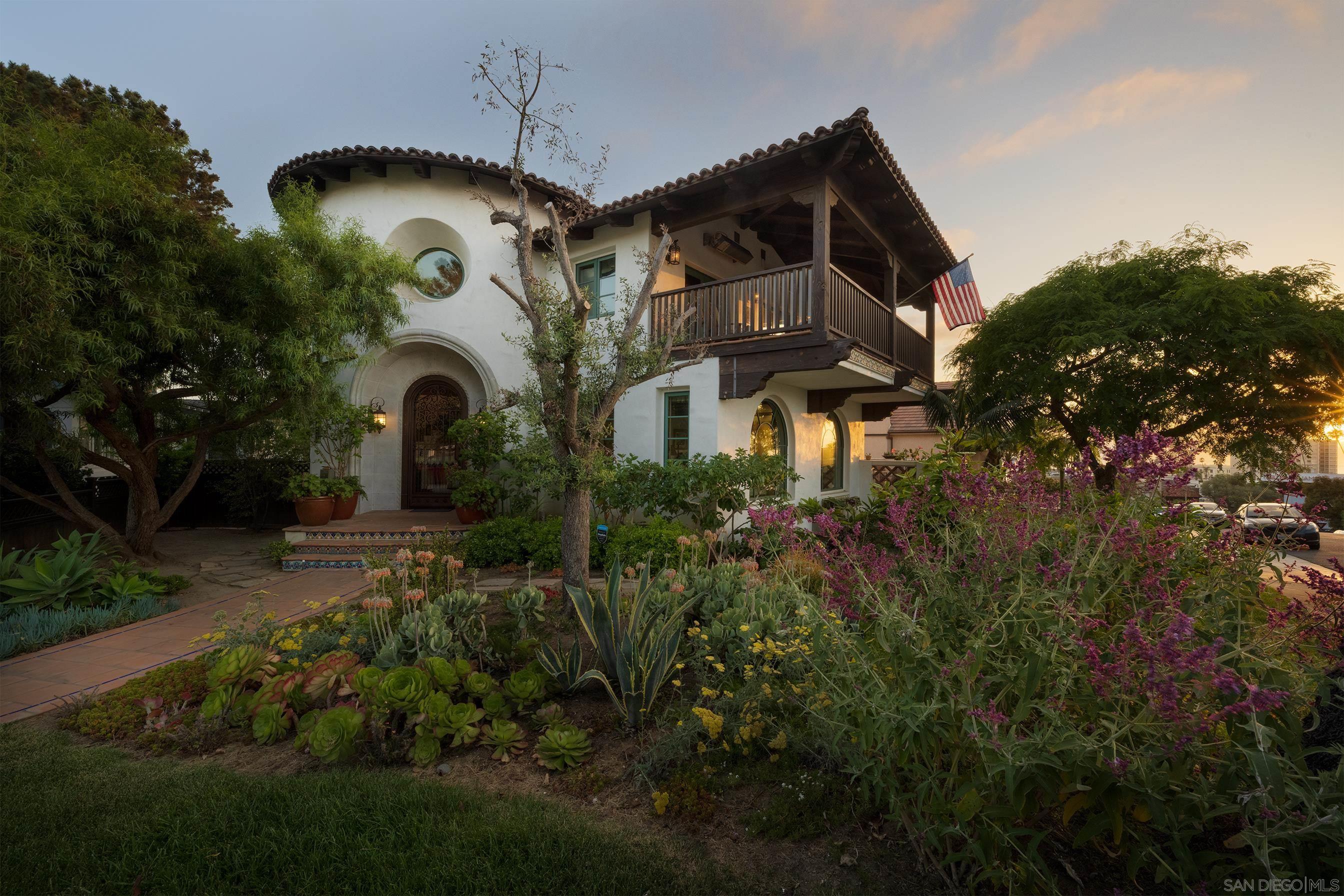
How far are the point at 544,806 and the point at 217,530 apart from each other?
13.0 metres

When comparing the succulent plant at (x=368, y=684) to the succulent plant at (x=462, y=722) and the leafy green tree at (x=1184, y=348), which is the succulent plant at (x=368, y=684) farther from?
the leafy green tree at (x=1184, y=348)

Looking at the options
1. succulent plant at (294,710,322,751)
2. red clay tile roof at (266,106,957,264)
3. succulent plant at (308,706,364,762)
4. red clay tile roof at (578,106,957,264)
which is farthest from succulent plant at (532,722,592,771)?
red clay tile roof at (578,106,957,264)

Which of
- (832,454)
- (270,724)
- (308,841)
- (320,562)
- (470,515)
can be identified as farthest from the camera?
(832,454)

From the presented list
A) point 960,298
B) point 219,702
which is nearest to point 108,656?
point 219,702

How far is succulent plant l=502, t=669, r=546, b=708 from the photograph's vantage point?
10.1 feet

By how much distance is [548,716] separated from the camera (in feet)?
9.79

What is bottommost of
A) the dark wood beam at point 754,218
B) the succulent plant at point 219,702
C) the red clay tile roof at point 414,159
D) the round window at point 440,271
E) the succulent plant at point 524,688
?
the succulent plant at point 219,702

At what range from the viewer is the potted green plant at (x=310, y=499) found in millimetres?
8969

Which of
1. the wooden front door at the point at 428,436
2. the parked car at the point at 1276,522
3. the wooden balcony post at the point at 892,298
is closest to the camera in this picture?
the parked car at the point at 1276,522

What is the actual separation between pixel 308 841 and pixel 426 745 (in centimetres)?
62

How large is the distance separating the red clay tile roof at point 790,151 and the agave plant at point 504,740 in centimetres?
755

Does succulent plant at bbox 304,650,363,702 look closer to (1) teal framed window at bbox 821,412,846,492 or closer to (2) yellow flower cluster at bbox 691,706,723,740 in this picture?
(2) yellow flower cluster at bbox 691,706,723,740

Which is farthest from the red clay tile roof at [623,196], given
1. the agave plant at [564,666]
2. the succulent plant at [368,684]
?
the succulent plant at [368,684]

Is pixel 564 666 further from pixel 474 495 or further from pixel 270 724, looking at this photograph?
pixel 474 495
